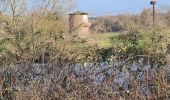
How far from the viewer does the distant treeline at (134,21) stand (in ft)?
46.5

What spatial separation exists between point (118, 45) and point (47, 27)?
12.5 feet

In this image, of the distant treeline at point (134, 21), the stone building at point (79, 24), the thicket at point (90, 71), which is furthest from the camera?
the stone building at point (79, 24)

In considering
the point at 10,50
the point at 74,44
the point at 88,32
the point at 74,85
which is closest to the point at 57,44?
the point at 74,44

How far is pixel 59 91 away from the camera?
734cm

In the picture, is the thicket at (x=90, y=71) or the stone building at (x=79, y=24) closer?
the thicket at (x=90, y=71)

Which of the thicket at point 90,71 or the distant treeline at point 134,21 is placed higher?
the distant treeline at point 134,21

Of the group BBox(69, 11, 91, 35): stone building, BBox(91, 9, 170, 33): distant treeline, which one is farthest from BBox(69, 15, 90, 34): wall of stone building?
BBox(91, 9, 170, 33): distant treeline

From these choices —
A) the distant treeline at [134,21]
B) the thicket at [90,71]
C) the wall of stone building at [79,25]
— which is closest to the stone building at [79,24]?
the wall of stone building at [79,25]

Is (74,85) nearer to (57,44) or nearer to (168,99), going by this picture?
(168,99)

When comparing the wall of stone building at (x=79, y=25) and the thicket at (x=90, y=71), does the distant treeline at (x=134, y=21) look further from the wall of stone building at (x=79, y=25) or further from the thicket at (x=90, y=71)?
the thicket at (x=90, y=71)

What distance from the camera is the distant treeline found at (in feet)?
46.5

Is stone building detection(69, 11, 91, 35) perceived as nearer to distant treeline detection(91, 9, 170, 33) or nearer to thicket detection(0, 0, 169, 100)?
distant treeline detection(91, 9, 170, 33)

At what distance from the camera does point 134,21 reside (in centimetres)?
1555

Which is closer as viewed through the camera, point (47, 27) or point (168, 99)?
point (168, 99)
